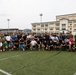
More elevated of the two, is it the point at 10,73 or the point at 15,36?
the point at 15,36

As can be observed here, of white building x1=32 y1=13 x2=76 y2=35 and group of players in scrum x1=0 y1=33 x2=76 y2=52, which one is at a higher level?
white building x1=32 y1=13 x2=76 y2=35

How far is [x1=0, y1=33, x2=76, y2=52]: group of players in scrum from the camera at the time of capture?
651 inches

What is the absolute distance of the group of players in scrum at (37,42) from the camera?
1653 cm

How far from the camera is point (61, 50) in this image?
16734 mm

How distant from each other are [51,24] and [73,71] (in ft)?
322

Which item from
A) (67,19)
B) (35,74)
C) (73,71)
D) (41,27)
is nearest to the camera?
(35,74)

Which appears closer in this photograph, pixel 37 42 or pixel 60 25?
pixel 37 42

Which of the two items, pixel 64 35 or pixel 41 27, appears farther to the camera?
pixel 41 27

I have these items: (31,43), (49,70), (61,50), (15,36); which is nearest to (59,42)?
(61,50)

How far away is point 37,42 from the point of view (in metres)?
17.3

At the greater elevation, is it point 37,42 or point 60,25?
point 60,25

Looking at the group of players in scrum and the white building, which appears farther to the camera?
the white building

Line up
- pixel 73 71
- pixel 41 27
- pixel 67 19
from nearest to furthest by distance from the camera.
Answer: pixel 73 71 < pixel 67 19 < pixel 41 27

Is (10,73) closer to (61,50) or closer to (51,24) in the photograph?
(61,50)
